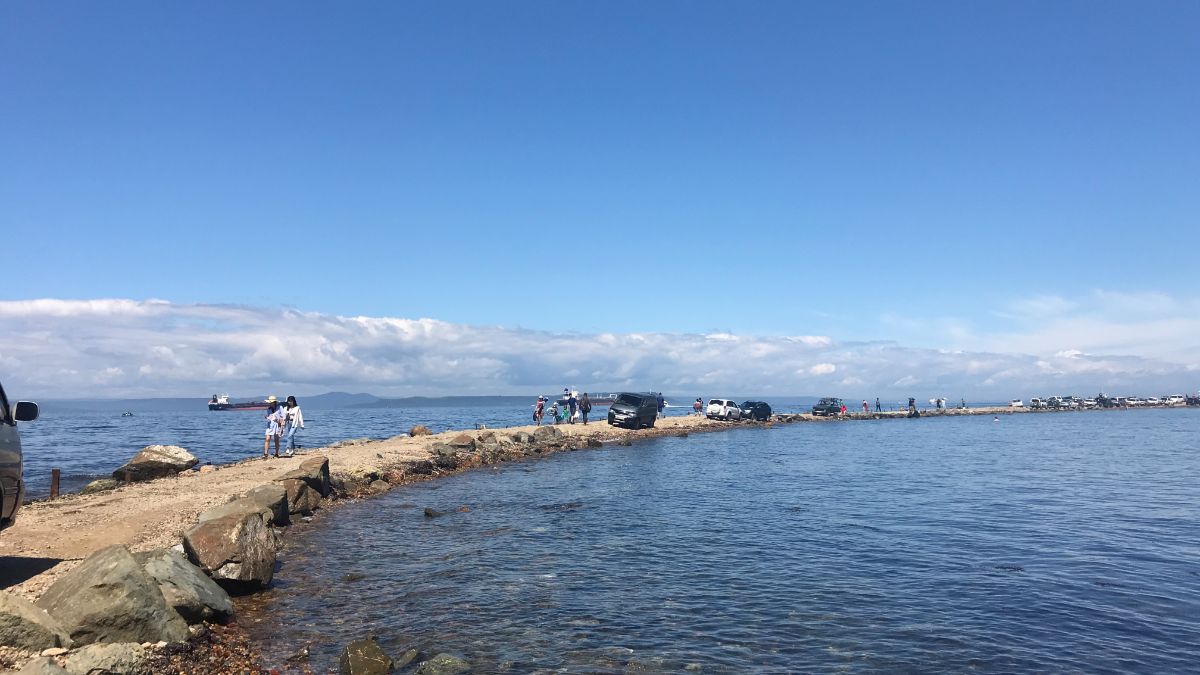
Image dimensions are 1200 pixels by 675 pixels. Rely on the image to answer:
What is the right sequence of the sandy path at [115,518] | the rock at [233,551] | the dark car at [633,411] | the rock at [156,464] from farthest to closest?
1. the dark car at [633,411]
2. the rock at [156,464]
3. the sandy path at [115,518]
4. the rock at [233,551]

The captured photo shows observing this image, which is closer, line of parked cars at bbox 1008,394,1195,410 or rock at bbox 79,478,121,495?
rock at bbox 79,478,121,495

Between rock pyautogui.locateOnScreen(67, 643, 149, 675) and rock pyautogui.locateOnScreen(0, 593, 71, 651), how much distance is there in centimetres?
54

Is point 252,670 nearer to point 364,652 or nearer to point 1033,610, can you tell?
point 364,652

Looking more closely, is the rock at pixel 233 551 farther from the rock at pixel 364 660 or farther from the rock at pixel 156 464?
the rock at pixel 156 464

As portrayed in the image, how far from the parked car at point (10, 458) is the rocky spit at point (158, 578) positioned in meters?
1.40

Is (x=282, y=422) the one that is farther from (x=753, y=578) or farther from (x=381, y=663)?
(x=381, y=663)

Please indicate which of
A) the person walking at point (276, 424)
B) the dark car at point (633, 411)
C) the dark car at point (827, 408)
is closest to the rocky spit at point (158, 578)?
the person walking at point (276, 424)

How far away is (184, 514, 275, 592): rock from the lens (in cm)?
1262

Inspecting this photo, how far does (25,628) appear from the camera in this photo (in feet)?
26.6

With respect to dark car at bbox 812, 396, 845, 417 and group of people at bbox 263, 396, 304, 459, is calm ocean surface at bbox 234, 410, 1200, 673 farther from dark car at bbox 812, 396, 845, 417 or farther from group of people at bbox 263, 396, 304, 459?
dark car at bbox 812, 396, 845, 417

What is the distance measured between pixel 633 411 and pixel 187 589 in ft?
167

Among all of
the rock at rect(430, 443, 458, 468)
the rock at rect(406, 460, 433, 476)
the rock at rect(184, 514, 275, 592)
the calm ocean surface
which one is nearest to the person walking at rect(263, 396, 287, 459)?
the rock at rect(406, 460, 433, 476)

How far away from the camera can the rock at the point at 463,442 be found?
3841 cm

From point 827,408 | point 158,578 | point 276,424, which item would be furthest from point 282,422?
point 827,408
